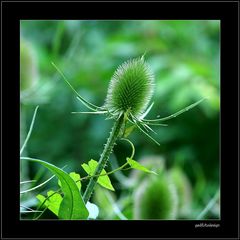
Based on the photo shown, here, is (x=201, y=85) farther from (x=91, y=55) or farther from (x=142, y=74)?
(x=142, y=74)

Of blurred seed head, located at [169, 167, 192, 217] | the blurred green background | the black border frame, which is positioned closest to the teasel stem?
the black border frame

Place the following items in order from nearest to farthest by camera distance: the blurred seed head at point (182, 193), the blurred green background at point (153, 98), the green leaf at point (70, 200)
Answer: the green leaf at point (70, 200) → the blurred seed head at point (182, 193) → the blurred green background at point (153, 98)

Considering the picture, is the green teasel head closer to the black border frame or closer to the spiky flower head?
the spiky flower head

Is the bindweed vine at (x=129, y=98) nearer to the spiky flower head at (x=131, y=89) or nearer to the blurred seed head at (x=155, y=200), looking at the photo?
the spiky flower head at (x=131, y=89)

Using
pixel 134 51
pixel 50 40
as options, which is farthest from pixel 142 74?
pixel 50 40
